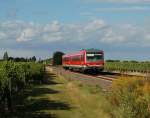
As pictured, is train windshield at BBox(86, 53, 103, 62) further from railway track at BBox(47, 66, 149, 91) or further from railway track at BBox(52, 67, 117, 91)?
railway track at BBox(52, 67, 117, 91)

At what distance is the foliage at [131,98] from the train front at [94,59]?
42.9 meters

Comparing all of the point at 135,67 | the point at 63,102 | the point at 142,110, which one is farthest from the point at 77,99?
the point at 135,67

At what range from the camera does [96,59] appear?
65.7 metres

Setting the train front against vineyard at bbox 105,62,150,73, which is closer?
the train front

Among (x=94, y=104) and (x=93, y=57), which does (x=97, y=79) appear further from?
(x=94, y=104)

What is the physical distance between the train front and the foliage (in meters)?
42.9

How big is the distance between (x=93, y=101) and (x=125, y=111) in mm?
10891

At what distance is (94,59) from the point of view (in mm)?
65562

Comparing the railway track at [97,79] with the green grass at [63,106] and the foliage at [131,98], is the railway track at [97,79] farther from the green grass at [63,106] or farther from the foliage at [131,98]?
the foliage at [131,98]

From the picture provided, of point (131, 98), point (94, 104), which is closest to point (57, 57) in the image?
point (94, 104)

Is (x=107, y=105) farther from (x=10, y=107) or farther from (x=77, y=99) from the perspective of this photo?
(x=77, y=99)

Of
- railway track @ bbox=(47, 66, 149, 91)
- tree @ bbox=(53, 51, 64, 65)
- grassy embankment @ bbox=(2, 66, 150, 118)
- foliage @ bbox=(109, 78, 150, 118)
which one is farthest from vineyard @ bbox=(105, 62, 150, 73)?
tree @ bbox=(53, 51, 64, 65)

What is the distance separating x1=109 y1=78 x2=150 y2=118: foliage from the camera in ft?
Answer: 54.3

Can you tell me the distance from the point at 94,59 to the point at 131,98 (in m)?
47.7
